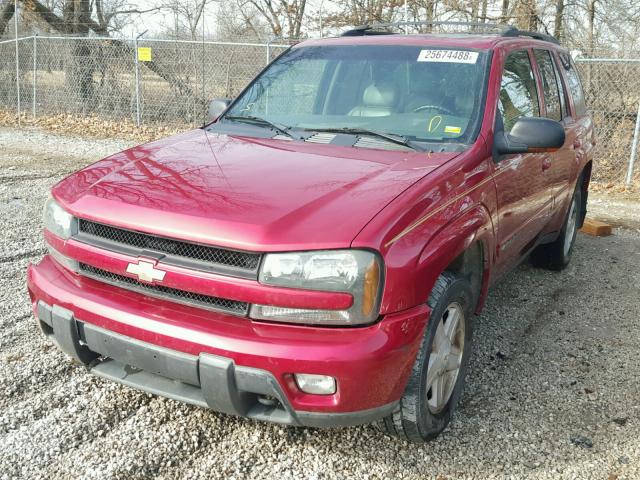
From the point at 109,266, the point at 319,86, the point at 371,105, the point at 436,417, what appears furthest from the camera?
the point at 319,86

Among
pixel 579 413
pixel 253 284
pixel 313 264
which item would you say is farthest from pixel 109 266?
pixel 579 413

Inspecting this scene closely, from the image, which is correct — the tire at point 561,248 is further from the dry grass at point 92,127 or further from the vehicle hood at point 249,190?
the dry grass at point 92,127

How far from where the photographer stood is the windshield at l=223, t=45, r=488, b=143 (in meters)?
3.44

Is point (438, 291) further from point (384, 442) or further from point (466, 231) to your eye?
point (384, 442)

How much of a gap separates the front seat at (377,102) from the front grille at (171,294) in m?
1.66

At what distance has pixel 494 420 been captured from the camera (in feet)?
10.2

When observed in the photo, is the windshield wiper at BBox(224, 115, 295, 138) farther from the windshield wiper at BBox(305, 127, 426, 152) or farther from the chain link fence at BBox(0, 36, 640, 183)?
the chain link fence at BBox(0, 36, 640, 183)

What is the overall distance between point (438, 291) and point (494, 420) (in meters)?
0.92

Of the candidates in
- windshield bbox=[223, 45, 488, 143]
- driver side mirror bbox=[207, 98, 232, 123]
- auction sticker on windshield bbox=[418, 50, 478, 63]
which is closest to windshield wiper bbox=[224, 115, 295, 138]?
windshield bbox=[223, 45, 488, 143]

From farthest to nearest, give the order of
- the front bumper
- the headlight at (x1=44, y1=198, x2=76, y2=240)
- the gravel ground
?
1. the headlight at (x1=44, y1=198, x2=76, y2=240)
2. the gravel ground
3. the front bumper

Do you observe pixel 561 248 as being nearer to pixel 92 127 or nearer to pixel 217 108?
pixel 217 108

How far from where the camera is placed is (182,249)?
96.7 inches

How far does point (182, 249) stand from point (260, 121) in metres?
1.53

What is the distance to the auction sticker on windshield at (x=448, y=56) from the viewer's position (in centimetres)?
364
